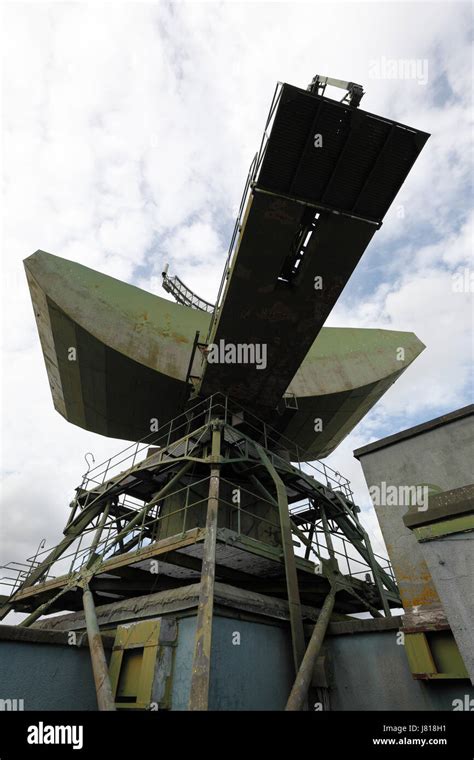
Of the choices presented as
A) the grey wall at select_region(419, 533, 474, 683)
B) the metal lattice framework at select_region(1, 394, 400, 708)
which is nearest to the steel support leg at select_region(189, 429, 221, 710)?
the metal lattice framework at select_region(1, 394, 400, 708)

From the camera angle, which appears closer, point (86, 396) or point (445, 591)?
point (445, 591)

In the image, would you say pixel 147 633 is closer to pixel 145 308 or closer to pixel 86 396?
pixel 86 396

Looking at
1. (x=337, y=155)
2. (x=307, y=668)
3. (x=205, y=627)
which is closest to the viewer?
(x=205, y=627)

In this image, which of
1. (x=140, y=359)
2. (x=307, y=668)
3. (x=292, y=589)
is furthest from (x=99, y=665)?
(x=140, y=359)

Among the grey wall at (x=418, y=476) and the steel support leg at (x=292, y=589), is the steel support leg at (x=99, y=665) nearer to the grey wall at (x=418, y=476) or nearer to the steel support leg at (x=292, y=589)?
the steel support leg at (x=292, y=589)

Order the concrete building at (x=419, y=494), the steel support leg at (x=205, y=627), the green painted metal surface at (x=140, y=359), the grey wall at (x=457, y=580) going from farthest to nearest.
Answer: the green painted metal surface at (x=140, y=359)
the concrete building at (x=419, y=494)
the steel support leg at (x=205, y=627)
the grey wall at (x=457, y=580)

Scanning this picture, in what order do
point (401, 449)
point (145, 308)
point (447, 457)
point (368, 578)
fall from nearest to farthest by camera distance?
point (447, 457) < point (401, 449) < point (368, 578) < point (145, 308)

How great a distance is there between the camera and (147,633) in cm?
543

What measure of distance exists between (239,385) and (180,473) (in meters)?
2.91

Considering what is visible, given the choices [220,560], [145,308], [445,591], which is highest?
[145,308]

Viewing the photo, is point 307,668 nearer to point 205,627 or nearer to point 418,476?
point 205,627

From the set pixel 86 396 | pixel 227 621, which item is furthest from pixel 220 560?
pixel 86 396

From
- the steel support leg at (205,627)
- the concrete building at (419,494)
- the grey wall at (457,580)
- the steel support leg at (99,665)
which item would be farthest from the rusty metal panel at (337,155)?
the steel support leg at (99,665)
